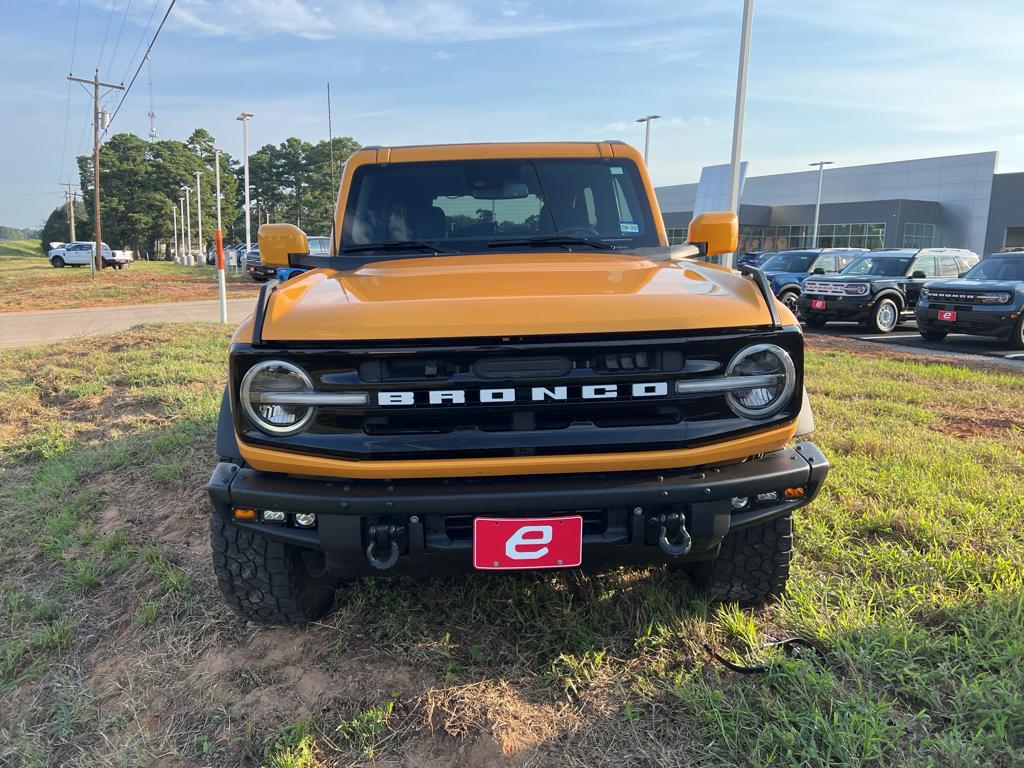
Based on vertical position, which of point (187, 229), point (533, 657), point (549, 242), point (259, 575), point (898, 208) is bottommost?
point (533, 657)

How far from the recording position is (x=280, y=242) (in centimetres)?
325

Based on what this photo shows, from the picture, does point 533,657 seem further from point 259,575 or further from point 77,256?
point 77,256

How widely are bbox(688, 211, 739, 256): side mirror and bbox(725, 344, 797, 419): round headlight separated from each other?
1.27m

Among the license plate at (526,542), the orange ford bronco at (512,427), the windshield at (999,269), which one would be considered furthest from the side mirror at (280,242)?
the windshield at (999,269)

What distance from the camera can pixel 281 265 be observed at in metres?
3.26

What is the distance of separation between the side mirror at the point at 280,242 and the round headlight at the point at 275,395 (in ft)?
4.24

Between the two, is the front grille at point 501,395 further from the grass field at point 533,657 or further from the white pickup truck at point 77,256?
the white pickup truck at point 77,256

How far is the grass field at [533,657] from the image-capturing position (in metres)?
2.11

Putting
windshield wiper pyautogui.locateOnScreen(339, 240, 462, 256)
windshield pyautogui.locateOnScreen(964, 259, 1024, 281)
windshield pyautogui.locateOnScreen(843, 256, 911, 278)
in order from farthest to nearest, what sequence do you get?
windshield pyautogui.locateOnScreen(843, 256, 911, 278) < windshield pyautogui.locateOnScreen(964, 259, 1024, 281) < windshield wiper pyautogui.locateOnScreen(339, 240, 462, 256)

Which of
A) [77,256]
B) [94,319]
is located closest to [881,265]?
[94,319]

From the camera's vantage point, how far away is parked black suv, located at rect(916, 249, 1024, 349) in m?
10.7

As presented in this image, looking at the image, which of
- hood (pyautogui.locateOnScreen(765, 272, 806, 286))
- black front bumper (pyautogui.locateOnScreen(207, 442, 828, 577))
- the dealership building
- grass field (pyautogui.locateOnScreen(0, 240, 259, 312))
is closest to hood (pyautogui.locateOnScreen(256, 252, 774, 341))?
black front bumper (pyautogui.locateOnScreen(207, 442, 828, 577))

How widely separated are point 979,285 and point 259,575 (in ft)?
40.3

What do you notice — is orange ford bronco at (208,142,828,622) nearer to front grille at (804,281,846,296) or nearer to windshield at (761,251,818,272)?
front grille at (804,281,846,296)
